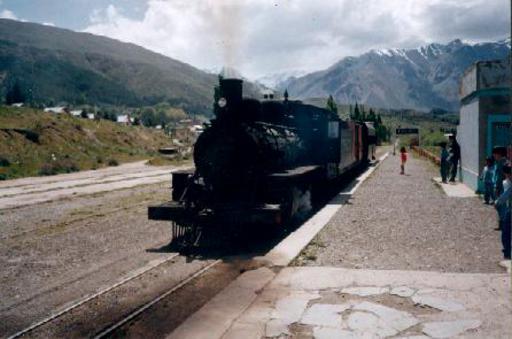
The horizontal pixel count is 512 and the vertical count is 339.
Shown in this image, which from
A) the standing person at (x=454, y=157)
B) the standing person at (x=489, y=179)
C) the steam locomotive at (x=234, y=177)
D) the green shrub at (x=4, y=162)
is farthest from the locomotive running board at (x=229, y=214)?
the green shrub at (x=4, y=162)

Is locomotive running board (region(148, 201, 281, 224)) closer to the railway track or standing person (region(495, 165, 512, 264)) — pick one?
the railway track

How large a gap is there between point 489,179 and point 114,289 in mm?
11705

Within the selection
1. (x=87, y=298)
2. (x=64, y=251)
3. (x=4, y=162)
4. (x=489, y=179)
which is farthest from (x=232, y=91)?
(x=4, y=162)

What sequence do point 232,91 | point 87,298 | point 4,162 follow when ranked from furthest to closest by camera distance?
point 4,162, point 232,91, point 87,298

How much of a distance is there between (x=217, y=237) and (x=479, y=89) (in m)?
11.1

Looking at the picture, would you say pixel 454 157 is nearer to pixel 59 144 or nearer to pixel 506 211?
pixel 506 211

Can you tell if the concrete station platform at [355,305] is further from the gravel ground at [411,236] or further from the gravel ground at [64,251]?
the gravel ground at [64,251]

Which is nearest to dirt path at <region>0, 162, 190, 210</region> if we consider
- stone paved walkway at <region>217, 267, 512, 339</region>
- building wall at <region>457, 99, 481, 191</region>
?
stone paved walkway at <region>217, 267, 512, 339</region>

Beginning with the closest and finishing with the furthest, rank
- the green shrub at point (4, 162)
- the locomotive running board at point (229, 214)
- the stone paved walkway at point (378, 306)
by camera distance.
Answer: the stone paved walkway at point (378, 306) < the locomotive running board at point (229, 214) < the green shrub at point (4, 162)

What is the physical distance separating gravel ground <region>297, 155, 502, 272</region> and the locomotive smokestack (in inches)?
143

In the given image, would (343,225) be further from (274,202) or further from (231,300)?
(231,300)

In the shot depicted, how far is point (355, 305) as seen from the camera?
682 centimetres

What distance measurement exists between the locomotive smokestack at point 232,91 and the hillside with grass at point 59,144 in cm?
2529

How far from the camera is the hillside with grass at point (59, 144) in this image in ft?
123
